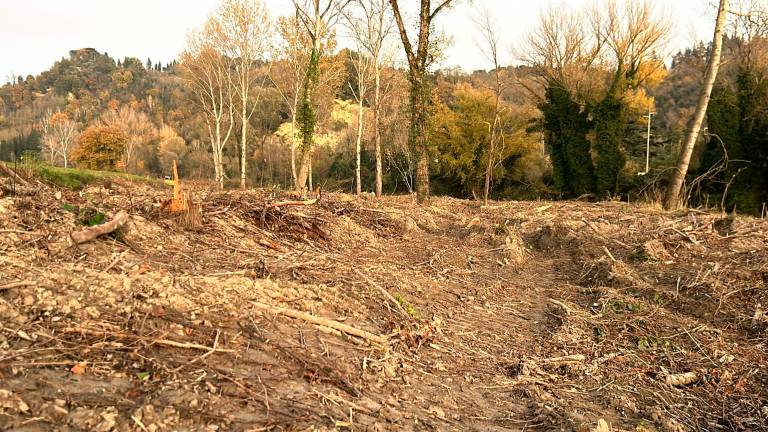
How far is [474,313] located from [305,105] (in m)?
14.1

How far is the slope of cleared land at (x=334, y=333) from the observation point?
75.5 inches

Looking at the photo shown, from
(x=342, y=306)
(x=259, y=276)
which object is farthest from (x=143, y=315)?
(x=342, y=306)

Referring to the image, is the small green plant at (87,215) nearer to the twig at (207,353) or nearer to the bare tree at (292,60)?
the twig at (207,353)

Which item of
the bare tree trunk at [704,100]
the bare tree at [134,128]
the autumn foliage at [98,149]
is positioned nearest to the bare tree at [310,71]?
the bare tree trunk at [704,100]

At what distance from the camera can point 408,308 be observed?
3.69m

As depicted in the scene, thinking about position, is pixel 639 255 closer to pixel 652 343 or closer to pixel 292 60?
pixel 652 343

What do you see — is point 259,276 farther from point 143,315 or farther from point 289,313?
point 143,315

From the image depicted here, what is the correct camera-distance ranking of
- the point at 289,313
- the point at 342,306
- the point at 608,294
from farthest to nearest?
the point at 608,294 → the point at 342,306 → the point at 289,313

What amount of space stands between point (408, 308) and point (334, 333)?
94 cm

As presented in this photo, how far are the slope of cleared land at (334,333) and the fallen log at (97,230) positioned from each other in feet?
0.22

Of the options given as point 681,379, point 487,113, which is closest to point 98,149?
point 487,113

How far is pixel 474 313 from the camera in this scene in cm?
419

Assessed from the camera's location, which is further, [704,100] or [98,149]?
[98,149]

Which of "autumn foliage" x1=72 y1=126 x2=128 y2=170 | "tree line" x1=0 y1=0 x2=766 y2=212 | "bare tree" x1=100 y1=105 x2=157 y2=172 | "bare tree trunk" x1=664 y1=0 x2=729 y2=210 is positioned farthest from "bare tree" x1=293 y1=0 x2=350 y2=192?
"bare tree" x1=100 y1=105 x2=157 y2=172
